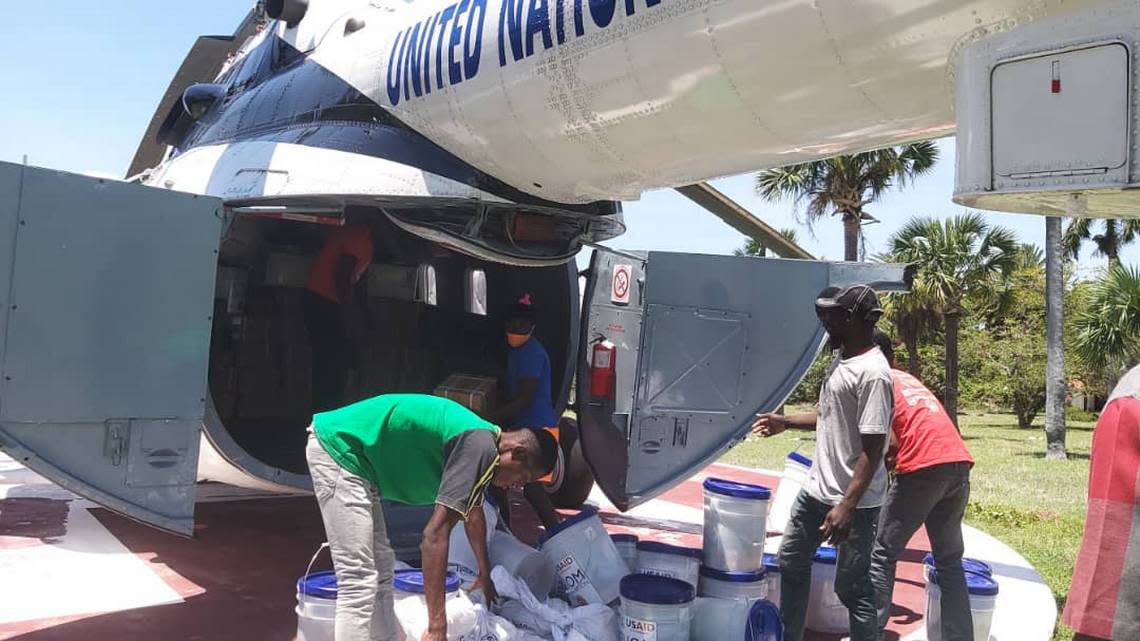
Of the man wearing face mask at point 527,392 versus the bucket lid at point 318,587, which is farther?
the man wearing face mask at point 527,392

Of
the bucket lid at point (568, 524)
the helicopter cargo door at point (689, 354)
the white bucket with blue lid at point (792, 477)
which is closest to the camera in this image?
the bucket lid at point (568, 524)

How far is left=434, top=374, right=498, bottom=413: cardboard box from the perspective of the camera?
6.49 meters

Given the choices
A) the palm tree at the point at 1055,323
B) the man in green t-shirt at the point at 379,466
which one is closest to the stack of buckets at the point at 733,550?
the man in green t-shirt at the point at 379,466

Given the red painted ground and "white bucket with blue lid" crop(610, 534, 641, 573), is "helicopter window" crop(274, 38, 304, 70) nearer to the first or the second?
the red painted ground

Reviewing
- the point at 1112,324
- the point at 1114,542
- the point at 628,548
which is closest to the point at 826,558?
the point at 628,548

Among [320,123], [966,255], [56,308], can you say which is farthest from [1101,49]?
[966,255]

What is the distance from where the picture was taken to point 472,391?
21.5ft

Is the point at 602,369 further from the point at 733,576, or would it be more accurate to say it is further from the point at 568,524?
the point at 733,576

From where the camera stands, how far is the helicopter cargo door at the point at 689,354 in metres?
6.02

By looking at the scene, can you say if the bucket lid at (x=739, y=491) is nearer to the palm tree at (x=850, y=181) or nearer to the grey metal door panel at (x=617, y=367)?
the grey metal door panel at (x=617, y=367)

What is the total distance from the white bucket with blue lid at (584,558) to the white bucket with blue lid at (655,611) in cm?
52

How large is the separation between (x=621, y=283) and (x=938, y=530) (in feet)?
9.83

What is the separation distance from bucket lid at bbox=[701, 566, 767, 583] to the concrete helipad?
2.11ft

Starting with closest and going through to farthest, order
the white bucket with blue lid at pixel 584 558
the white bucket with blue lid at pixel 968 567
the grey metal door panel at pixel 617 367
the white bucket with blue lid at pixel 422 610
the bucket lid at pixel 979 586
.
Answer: the white bucket with blue lid at pixel 422 610, the bucket lid at pixel 979 586, the white bucket with blue lid at pixel 968 567, the white bucket with blue lid at pixel 584 558, the grey metal door panel at pixel 617 367
